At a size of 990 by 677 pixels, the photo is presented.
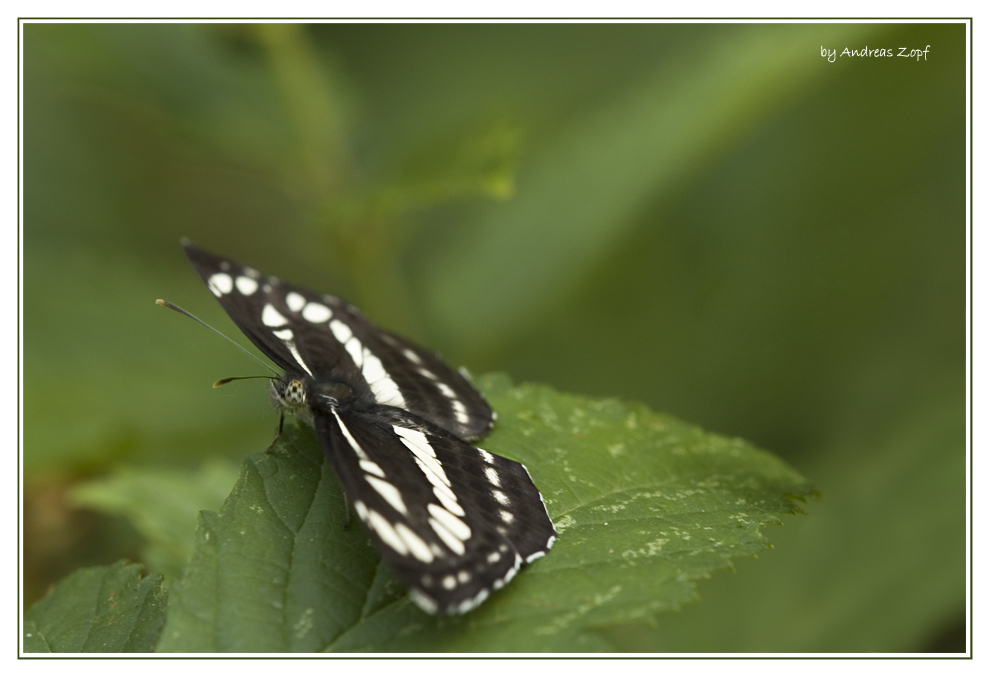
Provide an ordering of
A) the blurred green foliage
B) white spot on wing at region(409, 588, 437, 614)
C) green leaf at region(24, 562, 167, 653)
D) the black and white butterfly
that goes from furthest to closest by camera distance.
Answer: the blurred green foliage
green leaf at region(24, 562, 167, 653)
the black and white butterfly
white spot on wing at region(409, 588, 437, 614)

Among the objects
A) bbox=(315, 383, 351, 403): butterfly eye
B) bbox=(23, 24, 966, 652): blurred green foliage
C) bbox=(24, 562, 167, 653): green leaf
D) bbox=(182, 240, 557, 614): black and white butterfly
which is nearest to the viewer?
bbox=(182, 240, 557, 614): black and white butterfly

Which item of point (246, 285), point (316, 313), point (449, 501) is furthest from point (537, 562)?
point (246, 285)

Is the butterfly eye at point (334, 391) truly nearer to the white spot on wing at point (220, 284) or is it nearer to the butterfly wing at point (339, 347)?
the butterfly wing at point (339, 347)

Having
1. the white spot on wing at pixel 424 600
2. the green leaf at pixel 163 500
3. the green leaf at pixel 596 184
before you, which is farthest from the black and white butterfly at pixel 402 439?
the green leaf at pixel 596 184

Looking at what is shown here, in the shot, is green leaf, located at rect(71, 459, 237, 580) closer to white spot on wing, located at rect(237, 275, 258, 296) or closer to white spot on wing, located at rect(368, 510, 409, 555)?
white spot on wing, located at rect(237, 275, 258, 296)

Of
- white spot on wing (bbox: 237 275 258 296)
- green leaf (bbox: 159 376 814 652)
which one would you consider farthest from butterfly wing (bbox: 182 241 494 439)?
green leaf (bbox: 159 376 814 652)
